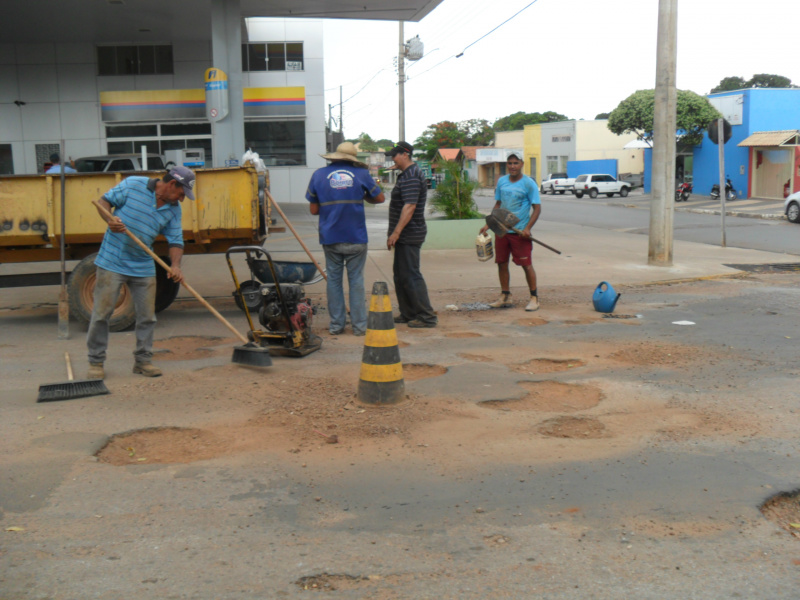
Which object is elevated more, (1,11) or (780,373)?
(1,11)

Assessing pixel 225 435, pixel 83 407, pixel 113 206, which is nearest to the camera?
pixel 225 435

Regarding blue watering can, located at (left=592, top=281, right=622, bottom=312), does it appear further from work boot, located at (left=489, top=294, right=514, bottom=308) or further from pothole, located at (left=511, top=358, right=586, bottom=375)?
pothole, located at (left=511, top=358, right=586, bottom=375)

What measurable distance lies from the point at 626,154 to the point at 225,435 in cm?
6613

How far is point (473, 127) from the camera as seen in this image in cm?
10381

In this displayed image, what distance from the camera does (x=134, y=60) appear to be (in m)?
29.0

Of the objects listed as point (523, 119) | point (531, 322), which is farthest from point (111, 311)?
point (523, 119)

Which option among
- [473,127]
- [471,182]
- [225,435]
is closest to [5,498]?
[225,435]

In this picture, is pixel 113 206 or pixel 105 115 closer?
pixel 113 206

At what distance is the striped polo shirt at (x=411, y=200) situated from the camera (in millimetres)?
8375

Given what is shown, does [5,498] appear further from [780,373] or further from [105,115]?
[105,115]

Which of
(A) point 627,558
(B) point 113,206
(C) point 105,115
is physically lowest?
(A) point 627,558

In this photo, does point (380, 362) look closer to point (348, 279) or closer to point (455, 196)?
point (348, 279)

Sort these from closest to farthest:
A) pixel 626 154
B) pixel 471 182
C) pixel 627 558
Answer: pixel 627 558 < pixel 471 182 < pixel 626 154

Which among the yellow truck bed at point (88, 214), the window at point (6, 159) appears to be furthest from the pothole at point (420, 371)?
the window at point (6, 159)
